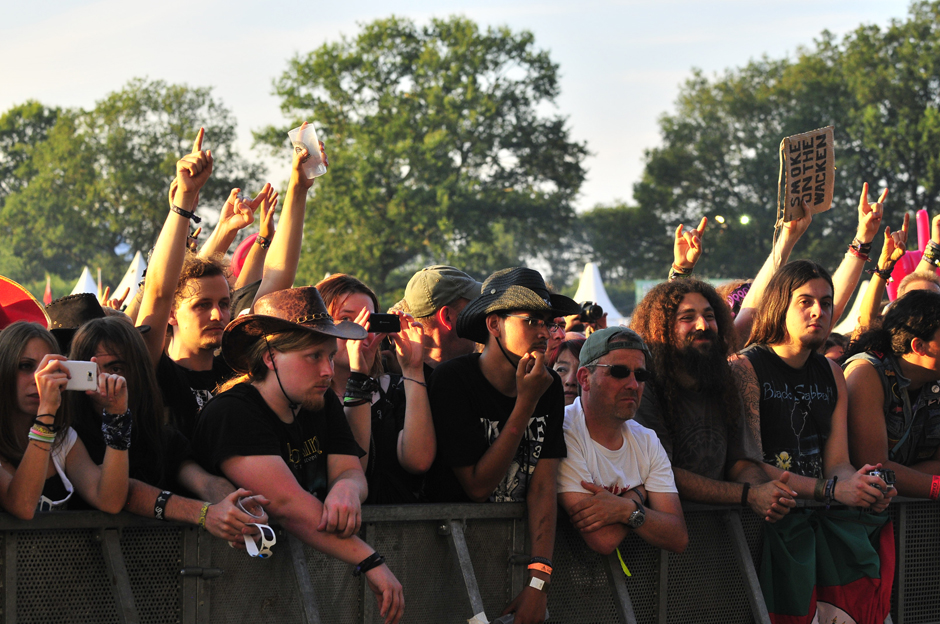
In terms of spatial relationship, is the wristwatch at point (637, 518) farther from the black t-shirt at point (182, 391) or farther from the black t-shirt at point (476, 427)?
the black t-shirt at point (182, 391)

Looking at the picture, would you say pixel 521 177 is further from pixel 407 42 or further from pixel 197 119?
pixel 197 119

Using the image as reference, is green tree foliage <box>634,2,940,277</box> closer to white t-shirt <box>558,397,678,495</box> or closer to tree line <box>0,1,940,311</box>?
tree line <box>0,1,940,311</box>

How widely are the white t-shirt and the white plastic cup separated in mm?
1699

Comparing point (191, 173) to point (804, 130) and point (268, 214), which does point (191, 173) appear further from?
point (804, 130)

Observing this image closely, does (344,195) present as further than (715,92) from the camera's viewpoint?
No

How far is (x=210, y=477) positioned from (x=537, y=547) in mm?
1266

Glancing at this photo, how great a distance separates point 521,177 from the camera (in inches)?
1673

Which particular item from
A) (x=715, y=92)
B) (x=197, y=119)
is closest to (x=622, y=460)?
(x=197, y=119)

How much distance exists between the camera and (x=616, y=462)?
3896 mm

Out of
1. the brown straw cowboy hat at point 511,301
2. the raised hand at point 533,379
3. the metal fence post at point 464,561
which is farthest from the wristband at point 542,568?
the brown straw cowboy hat at point 511,301

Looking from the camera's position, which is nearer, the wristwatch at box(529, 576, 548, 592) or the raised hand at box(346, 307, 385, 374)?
the wristwatch at box(529, 576, 548, 592)

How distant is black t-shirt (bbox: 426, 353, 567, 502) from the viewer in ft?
12.1

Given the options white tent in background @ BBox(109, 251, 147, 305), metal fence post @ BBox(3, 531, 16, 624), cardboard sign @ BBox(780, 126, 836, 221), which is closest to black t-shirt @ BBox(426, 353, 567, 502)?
metal fence post @ BBox(3, 531, 16, 624)

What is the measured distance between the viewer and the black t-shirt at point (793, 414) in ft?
14.3
